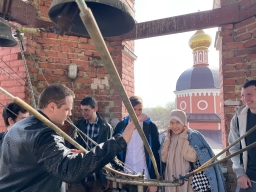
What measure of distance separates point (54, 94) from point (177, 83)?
2484 cm

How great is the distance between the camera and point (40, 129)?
1.14 meters

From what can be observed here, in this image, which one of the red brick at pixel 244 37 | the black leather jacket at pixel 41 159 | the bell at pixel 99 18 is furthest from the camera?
the red brick at pixel 244 37

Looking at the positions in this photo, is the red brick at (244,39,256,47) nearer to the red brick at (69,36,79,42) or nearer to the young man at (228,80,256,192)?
the young man at (228,80,256,192)

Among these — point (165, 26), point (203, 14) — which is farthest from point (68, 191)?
point (203, 14)

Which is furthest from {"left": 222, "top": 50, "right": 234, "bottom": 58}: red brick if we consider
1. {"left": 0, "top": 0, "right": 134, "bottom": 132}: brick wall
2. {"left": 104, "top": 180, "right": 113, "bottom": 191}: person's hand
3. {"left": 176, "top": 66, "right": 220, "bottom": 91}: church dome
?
{"left": 176, "top": 66, "right": 220, "bottom": 91}: church dome

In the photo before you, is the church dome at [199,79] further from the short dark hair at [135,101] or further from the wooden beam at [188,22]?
the short dark hair at [135,101]

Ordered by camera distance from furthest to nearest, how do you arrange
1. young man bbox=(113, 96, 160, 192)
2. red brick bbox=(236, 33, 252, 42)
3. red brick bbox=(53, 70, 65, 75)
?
1. red brick bbox=(53, 70, 65, 75)
2. red brick bbox=(236, 33, 252, 42)
3. young man bbox=(113, 96, 160, 192)

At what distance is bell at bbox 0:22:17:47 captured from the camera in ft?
6.88

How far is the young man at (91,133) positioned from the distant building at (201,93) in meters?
18.5

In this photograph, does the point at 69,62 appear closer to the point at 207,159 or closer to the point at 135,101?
the point at 135,101

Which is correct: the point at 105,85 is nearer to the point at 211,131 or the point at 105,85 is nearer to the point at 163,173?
the point at 163,173

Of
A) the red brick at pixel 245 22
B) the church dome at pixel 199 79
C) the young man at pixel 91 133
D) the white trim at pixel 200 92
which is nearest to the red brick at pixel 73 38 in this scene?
the young man at pixel 91 133

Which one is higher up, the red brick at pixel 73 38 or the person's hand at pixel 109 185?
the red brick at pixel 73 38

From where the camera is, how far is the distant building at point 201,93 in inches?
810
